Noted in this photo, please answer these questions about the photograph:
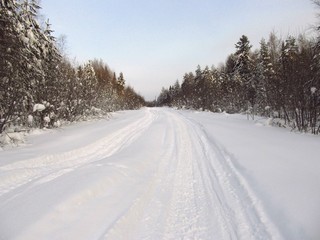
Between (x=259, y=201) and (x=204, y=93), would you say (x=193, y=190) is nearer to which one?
(x=259, y=201)

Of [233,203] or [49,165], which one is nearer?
[233,203]

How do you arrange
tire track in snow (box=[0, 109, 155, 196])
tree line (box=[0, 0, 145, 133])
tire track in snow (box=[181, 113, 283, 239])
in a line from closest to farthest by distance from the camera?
tire track in snow (box=[181, 113, 283, 239]), tire track in snow (box=[0, 109, 155, 196]), tree line (box=[0, 0, 145, 133])

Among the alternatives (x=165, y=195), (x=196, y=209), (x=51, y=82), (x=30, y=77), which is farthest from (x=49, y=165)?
(x=51, y=82)

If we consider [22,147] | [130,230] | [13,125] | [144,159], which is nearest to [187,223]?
[130,230]

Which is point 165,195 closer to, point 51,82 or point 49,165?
point 49,165

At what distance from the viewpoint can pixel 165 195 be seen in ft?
20.4

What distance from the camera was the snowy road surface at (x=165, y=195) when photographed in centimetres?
455

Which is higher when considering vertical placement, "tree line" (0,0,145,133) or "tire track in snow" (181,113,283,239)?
"tree line" (0,0,145,133)

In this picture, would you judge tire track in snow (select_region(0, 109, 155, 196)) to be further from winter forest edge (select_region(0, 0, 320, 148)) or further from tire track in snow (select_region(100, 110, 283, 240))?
winter forest edge (select_region(0, 0, 320, 148))

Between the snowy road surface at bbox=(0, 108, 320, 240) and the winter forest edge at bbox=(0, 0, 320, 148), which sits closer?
the snowy road surface at bbox=(0, 108, 320, 240)

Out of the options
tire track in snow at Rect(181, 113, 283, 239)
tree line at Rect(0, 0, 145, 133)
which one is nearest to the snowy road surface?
tire track in snow at Rect(181, 113, 283, 239)

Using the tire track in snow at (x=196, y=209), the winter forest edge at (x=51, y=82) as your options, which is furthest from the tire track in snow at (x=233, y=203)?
the winter forest edge at (x=51, y=82)

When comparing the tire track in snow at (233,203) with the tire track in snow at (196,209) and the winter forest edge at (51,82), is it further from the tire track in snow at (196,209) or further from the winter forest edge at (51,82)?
the winter forest edge at (51,82)

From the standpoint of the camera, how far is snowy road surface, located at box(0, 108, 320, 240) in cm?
455
